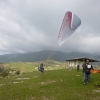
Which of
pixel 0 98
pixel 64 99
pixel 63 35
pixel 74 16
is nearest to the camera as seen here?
pixel 64 99

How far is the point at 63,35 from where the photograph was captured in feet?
72.3

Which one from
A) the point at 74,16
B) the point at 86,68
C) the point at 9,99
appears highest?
the point at 74,16

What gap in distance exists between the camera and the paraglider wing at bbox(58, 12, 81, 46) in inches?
800

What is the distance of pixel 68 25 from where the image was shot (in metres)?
21.6

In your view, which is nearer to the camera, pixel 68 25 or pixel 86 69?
pixel 86 69

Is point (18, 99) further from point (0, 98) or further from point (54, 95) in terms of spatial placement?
point (54, 95)

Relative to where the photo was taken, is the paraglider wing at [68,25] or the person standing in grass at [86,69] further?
the person standing in grass at [86,69]

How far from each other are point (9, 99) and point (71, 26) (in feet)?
38.8

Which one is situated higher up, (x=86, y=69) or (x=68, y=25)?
(x=68, y=25)

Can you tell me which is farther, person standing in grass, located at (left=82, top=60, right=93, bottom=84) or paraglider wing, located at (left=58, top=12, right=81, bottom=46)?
person standing in grass, located at (left=82, top=60, right=93, bottom=84)

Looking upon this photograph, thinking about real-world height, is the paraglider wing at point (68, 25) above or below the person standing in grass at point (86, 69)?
above

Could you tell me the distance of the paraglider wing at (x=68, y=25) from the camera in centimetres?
2033

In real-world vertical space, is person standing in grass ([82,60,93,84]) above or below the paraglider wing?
below

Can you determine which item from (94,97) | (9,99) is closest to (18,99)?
(9,99)
